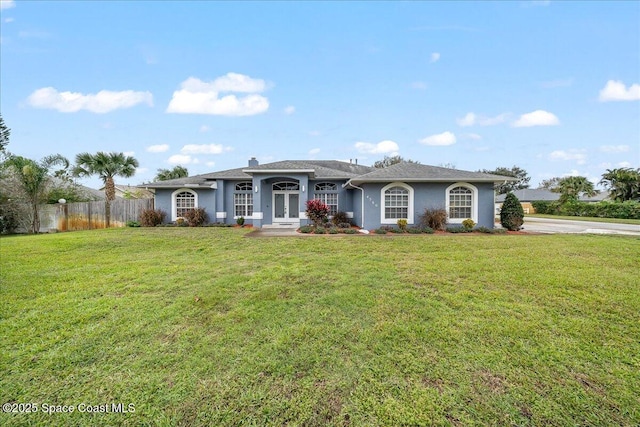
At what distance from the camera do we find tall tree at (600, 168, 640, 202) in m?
34.0

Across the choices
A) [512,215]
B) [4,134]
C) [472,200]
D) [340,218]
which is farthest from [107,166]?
[512,215]

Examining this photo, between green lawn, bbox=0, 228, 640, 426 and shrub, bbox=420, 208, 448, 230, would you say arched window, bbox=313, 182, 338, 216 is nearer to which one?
shrub, bbox=420, 208, 448, 230

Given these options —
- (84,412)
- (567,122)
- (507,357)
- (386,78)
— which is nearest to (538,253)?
(507,357)

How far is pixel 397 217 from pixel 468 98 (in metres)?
10.3

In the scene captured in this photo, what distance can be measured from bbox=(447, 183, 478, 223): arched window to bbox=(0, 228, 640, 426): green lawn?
773cm

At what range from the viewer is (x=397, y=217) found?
14.8 meters

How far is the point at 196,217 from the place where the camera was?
16.9 metres

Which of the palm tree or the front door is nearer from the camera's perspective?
the front door

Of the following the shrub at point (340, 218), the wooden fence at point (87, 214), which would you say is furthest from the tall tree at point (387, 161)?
the wooden fence at point (87, 214)

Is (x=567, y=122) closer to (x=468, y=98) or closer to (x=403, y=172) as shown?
(x=468, y=98)

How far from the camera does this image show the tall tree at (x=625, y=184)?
3400 centimetres

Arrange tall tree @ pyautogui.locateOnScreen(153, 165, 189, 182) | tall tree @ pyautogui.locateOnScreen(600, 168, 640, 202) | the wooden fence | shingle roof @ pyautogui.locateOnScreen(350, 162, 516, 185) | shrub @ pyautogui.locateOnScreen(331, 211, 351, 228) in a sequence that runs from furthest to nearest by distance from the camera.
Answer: tall tree @ pyautogui.locateOnScreen(600, 168, 640, 202)
tall tree @ pyautogui.locateOnScreen(153, 165, 189, 182)
the wooden fence
shrub @ pyautogui.locateOnScreen(331, 211, 351, 228)
shingle roof @ pyautogui.locateOnScreen(350, 162, 516, 185)

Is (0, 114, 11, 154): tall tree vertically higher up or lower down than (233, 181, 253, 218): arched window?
higher up

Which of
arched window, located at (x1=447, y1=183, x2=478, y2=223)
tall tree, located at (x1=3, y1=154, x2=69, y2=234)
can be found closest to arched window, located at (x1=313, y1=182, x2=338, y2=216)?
arched window, located at (x1=447, y1=183, x2=478, y2=223)
